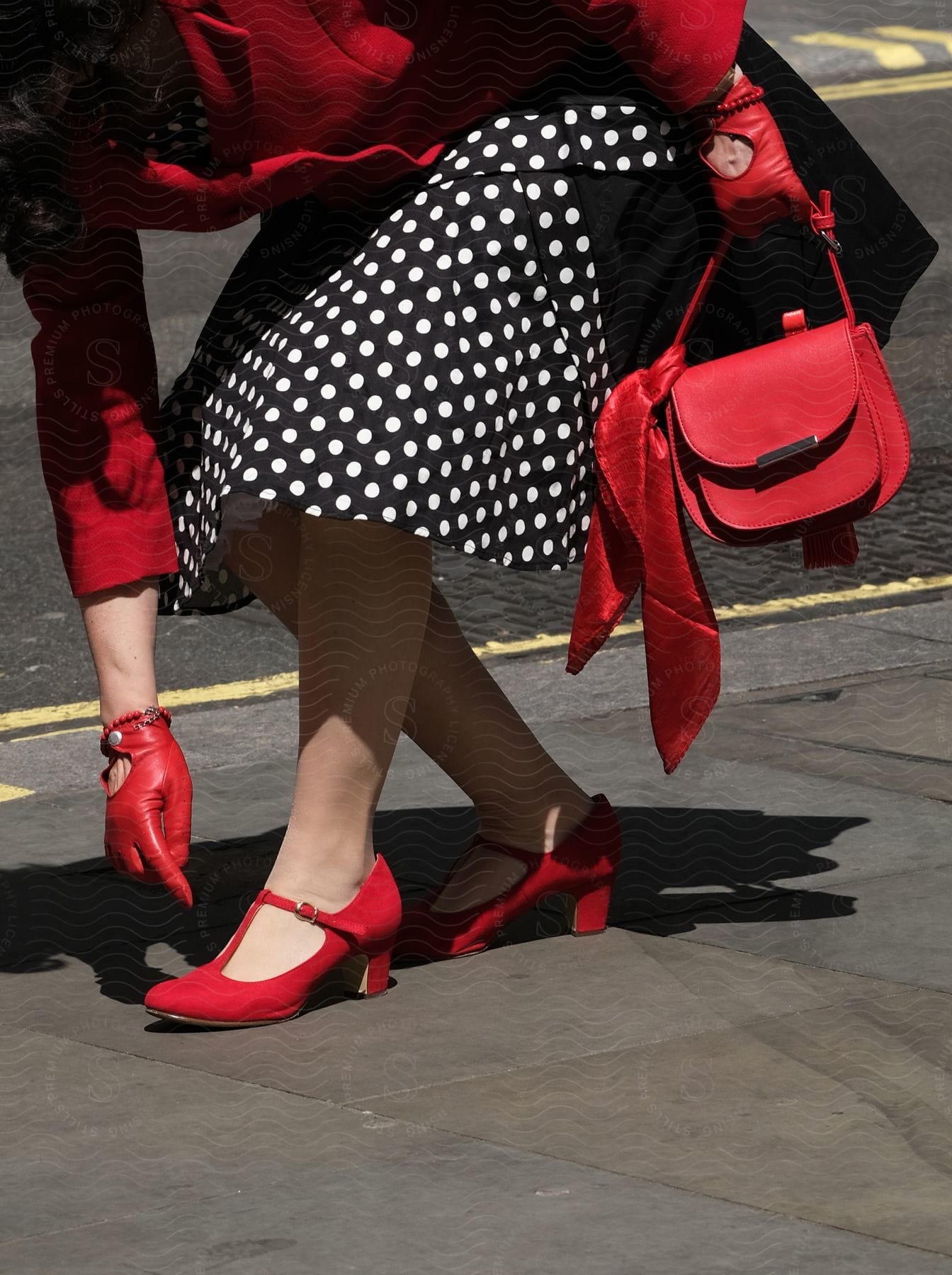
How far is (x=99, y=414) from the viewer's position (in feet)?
9.86

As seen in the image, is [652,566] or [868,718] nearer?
[652,566]

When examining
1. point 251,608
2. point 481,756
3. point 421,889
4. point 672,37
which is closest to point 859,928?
point 481,756

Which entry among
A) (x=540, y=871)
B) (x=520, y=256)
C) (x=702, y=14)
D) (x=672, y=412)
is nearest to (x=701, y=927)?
(x=540, y=871)

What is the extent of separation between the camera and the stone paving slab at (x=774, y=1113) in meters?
2.40

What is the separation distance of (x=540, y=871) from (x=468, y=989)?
24 centimetres

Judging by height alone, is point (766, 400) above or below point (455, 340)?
below

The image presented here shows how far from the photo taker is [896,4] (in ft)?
56.3

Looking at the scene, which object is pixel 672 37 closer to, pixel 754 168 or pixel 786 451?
pixel 754 168

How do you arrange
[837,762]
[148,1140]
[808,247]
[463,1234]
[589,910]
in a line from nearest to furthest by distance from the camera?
[463,1234] < [148,1140] < [808,247] < [589,910] < [837,762]

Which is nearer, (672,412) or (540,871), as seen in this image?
(672,412)

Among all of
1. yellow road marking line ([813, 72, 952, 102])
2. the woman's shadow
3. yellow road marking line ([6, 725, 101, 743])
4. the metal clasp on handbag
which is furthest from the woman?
yellow road marking line ([813, 72, 952, 102])

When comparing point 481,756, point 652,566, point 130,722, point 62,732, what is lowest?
point 62,732

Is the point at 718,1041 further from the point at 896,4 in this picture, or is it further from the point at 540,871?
the point at 896,4

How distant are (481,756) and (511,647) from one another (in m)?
1.94
